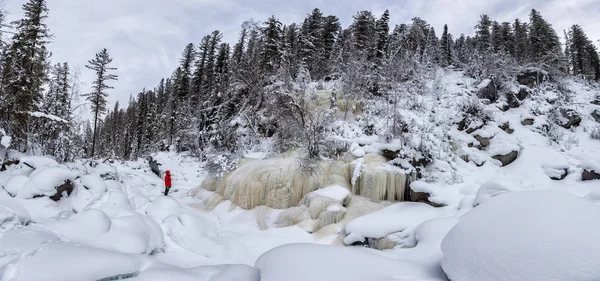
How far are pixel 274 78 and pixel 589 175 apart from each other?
1399 cm

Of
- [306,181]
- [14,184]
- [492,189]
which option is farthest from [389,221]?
[14,184]

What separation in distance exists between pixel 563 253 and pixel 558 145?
1000 cm

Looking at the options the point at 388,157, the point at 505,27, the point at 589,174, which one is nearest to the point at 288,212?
the point at 388,157

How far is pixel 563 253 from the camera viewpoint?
2.67m

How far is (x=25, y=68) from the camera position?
50.4 ft

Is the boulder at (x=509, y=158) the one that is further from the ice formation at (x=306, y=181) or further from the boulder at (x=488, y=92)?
the boulder at (x=488, y=92)

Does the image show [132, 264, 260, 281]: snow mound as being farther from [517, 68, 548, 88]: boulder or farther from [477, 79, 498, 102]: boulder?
[517, 68, 548, 88]: boulder

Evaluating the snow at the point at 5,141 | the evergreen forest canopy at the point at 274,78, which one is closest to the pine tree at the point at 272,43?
the evergreen forest canopy at the point at 274,78

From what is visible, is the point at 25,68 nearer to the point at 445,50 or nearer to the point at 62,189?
the point at 62,189

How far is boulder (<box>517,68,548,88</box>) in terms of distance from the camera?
14.3m

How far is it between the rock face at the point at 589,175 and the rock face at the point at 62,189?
14.1 meters

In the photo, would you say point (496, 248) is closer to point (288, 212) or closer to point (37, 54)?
point (288, 212)

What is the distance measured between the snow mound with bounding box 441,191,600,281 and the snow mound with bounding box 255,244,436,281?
595 millimetres

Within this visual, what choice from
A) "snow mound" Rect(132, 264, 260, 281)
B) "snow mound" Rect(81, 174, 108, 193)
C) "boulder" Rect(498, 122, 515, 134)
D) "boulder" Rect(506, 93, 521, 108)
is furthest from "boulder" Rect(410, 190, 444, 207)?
"snow mound" Rect(81, 174, 108, 193)
